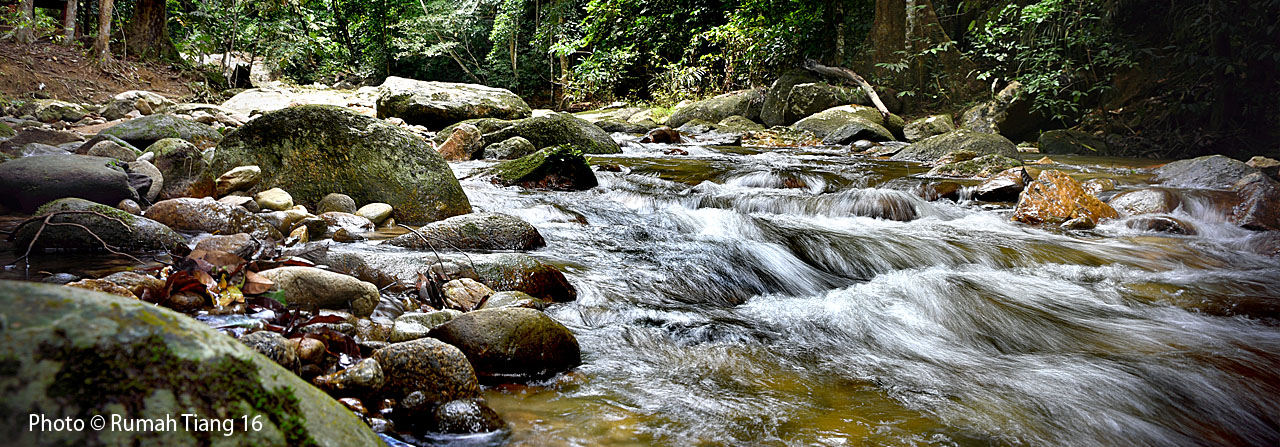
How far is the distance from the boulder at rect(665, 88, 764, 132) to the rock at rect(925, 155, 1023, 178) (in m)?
7.49

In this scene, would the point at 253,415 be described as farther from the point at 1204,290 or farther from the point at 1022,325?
the point at 1204,290

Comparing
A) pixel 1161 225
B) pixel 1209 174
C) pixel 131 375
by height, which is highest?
pixel 1209 174

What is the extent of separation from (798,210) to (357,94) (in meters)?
13.3

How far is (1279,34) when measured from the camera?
950 centimetres

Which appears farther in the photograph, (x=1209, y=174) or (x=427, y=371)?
(x=1209, y=174)

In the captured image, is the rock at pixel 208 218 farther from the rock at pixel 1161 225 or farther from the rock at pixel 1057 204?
the rock at pixel 1161 225

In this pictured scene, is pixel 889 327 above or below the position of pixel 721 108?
below

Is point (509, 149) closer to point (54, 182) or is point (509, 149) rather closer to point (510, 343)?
point (54, 182)

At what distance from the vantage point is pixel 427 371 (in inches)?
74.2

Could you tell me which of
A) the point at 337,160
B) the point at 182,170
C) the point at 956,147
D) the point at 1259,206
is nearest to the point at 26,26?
the point at 182,170

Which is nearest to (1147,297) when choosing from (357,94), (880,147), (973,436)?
(973,436)

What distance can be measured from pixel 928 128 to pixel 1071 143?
103 inches

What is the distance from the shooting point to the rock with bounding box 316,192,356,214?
440cm

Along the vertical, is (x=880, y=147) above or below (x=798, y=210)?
above
